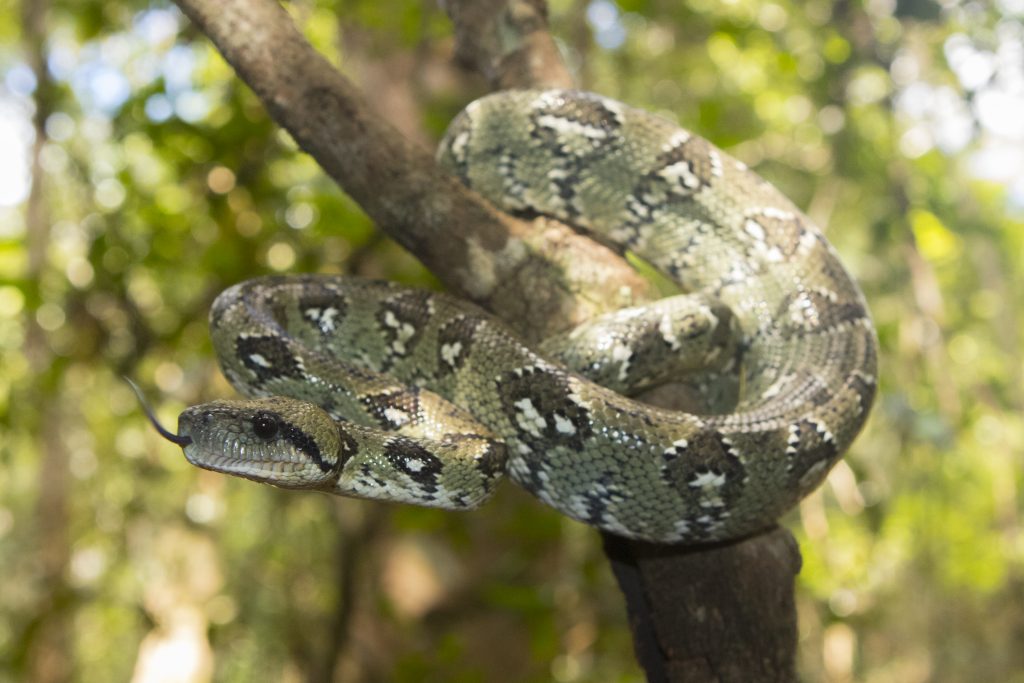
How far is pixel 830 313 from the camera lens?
11.7ft

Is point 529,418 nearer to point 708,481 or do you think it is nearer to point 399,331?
point 708,481

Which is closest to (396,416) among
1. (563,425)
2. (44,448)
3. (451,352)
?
(451,352)

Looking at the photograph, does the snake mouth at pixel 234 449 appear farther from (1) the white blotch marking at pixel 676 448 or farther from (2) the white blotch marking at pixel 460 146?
(2) the white blotch marking at pixel 460 146

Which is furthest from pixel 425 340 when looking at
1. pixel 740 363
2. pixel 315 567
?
pixel 315 567

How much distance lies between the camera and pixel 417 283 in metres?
5.00

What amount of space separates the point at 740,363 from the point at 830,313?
0.42m

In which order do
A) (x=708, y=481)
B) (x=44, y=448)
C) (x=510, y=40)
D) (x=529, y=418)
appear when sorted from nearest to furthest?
(x=708, y=481) < (x=529, y=418) < (x=510, y=40) < (x=44, y=448)

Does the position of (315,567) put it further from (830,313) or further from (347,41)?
(830,313)

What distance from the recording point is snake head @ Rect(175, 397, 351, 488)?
102 inches

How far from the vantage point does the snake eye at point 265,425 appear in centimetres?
264

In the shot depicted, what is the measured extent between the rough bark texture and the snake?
16cm

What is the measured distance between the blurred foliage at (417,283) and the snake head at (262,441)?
2116mm

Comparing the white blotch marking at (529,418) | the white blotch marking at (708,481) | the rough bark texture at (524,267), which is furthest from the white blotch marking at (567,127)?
the white blotch marking at (708,481)

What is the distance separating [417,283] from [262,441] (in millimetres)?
2450
